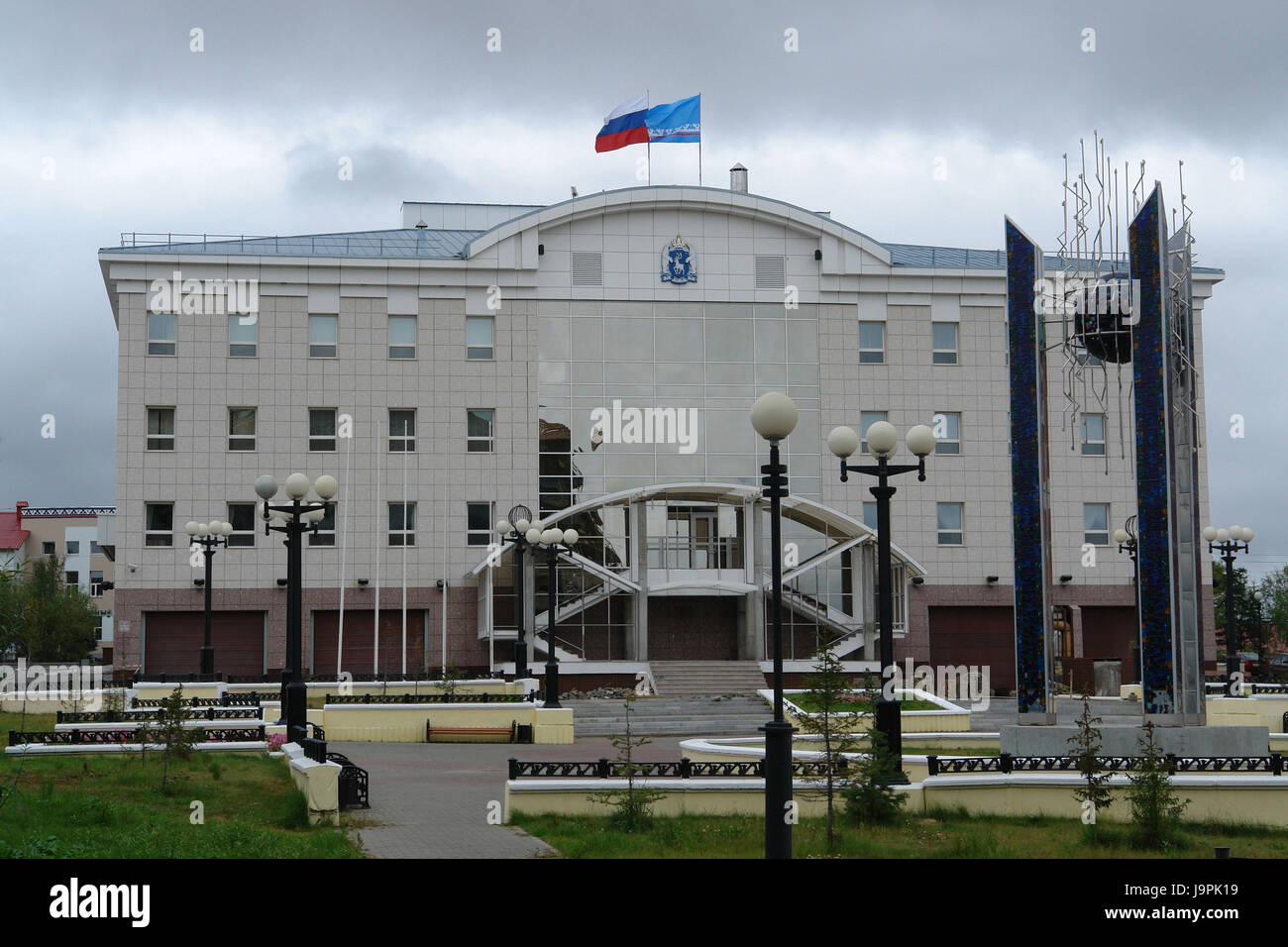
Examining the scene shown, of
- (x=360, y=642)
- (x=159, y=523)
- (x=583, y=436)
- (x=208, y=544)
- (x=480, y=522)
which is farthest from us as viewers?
(x=583, y=436)

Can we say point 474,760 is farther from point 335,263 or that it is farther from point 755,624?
point 335,263

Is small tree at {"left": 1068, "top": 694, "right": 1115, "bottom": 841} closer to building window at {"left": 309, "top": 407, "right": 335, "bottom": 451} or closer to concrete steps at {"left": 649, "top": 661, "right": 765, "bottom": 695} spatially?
concrete steps at {"left": 649, "top": 661, "right": 765, "bottom": 695}

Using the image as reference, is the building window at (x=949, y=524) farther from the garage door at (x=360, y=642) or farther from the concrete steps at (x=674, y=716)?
the garage door at (x=360, y=642)

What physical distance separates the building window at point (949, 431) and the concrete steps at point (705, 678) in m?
11.3

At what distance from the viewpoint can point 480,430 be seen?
43.8 m

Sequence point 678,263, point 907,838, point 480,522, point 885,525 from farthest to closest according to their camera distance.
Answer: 1. point 678,263
2. point 480,522
3. point 885,525
4. point 907,838

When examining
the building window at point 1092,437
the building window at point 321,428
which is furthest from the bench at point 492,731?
the building window at point 1092,437

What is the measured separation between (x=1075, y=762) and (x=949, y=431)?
30.3 meters

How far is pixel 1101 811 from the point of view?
48.5ft

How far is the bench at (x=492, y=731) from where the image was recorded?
87.0 ft

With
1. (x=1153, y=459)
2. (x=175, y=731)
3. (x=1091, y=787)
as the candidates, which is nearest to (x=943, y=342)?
(x=1153, y=459)

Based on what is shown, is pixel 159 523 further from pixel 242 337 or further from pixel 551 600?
pixel 551 600

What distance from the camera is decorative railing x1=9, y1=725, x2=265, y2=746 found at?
1930cm
